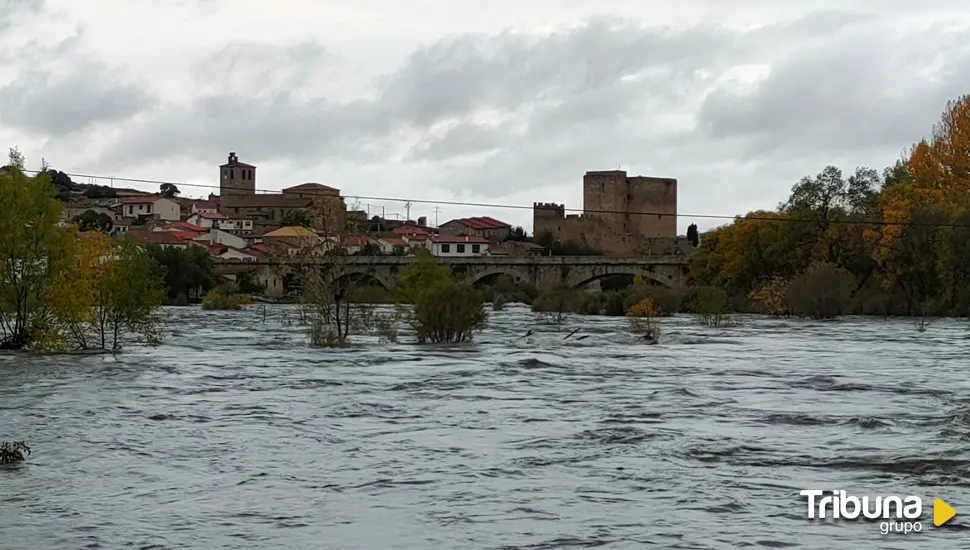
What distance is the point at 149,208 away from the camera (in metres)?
150

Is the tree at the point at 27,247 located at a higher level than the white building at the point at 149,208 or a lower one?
lower

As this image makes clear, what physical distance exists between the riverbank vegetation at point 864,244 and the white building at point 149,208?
8623 cm

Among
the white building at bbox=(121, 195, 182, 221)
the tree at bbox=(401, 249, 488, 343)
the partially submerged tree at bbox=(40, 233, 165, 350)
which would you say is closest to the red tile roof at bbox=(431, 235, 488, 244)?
the white building at bbox=(121, 195, 182, 221)

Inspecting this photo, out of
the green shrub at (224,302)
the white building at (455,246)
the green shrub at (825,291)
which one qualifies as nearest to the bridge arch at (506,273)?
the green shrub at (224,302)

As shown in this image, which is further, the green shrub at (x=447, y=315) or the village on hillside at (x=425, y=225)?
the village on hillside at (x=425, y=225)

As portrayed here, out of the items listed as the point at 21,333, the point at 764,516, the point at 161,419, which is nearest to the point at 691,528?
the point at 764,516

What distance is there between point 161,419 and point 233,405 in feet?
7.30

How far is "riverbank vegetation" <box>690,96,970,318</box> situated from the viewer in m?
61.6

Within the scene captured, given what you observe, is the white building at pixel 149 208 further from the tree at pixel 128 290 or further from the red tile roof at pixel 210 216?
the tree at pixel 128 290

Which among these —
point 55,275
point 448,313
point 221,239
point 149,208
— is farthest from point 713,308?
point 149,208

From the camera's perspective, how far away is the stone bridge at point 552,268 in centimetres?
8825

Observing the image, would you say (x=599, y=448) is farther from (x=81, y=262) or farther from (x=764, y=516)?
(x=81, y=262)

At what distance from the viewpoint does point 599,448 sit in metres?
17.5

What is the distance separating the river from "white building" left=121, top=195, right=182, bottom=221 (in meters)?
119
